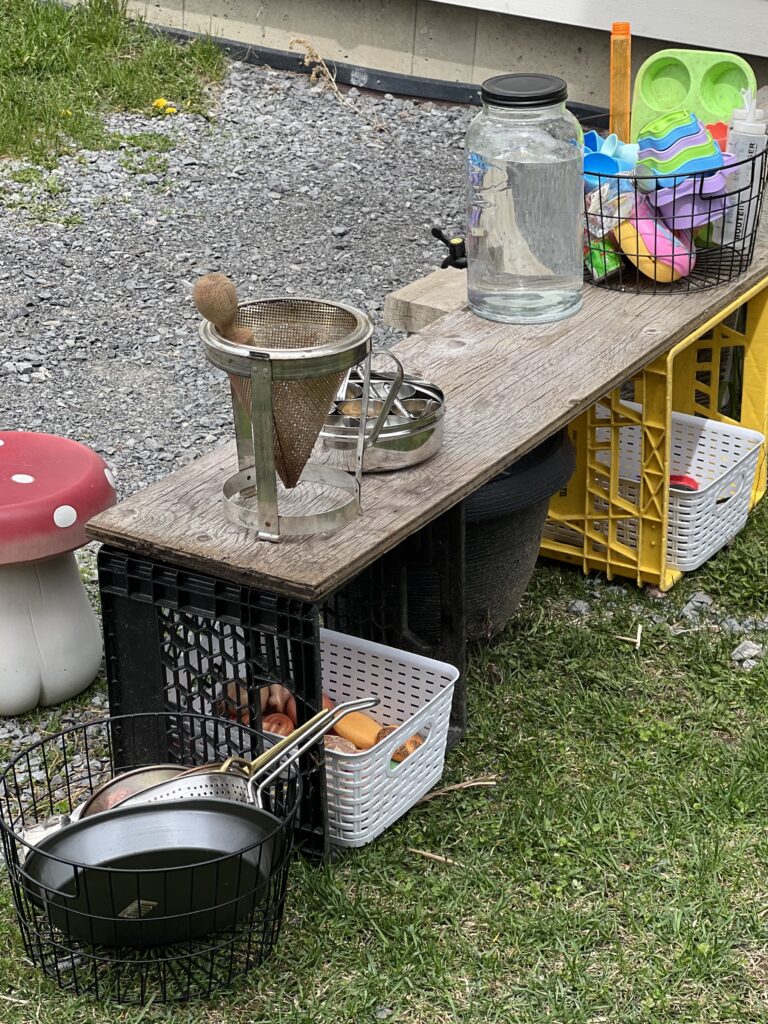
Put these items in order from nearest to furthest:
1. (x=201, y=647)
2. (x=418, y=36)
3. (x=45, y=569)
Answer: (x=201, y=647)
(x=45, y=569)
(x=418, y=36)

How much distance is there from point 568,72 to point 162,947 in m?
5.46

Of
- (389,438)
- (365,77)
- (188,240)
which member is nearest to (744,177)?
(389,438)

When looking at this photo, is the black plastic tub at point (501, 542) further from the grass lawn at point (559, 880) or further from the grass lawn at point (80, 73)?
the grass lawn at point (80, 73)

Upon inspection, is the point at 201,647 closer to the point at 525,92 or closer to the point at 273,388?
the point at 273,388

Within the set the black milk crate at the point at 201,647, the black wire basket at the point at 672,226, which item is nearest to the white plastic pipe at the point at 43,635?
the black milk crate at the point at 201,647

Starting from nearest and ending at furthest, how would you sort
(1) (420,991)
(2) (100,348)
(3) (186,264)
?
(1) (420,991) → (2) (100,348) → (3) (186,264)

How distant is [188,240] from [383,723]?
12.1 ft

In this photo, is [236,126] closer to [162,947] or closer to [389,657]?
[389,657]

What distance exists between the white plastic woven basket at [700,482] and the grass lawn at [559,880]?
14.9 inches

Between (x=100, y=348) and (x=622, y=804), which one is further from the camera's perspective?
(x=100, y=348)

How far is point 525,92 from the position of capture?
356cm

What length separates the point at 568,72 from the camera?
23.3ft

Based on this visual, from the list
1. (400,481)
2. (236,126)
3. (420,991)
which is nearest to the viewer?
(420,991)

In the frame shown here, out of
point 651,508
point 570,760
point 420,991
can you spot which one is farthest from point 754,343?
point 420,991
